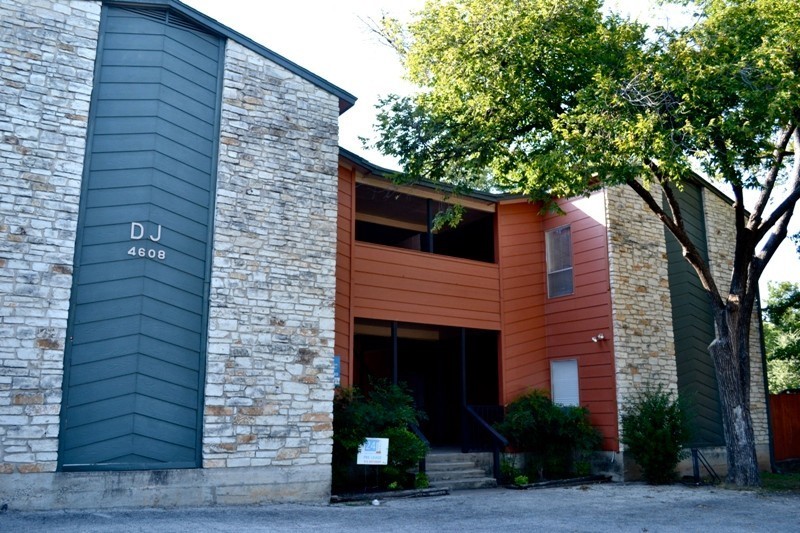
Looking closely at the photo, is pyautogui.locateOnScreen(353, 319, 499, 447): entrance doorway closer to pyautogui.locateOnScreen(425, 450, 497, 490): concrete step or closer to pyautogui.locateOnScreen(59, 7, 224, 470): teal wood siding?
pyautogui.locateOnScreen(425, 450, 497, 490): concrete step

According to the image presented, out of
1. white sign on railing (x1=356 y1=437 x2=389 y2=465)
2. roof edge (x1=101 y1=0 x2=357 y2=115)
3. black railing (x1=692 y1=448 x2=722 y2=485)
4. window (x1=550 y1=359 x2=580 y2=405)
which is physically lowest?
black railing (x1=692 y1=448 x2=722 y2=485)

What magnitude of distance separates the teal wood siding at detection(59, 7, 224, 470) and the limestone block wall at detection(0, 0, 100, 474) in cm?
18

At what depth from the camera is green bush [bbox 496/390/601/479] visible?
43.9 ft

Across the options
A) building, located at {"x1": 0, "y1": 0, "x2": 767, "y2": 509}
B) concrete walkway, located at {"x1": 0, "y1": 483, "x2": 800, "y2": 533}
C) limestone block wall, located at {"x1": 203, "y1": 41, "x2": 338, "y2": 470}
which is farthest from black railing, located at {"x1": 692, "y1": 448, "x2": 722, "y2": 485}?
limestone block wall, located at {"x1": 203, "y1": 41, "x2": 338, "y2": 470}

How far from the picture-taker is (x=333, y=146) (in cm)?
1133

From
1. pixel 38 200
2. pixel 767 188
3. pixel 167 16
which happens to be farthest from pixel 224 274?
pixel 767 188

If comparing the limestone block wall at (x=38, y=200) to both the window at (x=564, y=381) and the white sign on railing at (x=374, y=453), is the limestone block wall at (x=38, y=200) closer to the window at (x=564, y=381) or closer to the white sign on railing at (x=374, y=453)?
the white sign on railing at (x=374, y=453)

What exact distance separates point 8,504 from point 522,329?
10023 mm

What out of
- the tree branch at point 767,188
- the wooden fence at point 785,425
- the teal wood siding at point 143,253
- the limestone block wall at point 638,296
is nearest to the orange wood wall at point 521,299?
the limestone block wall at point 638,296

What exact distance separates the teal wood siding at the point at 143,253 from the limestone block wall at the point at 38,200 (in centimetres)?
18

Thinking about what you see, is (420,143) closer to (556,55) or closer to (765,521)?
(556,55)

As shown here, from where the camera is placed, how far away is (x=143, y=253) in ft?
31.3

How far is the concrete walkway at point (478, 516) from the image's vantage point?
306 inches

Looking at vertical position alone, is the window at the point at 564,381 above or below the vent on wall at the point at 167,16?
below
